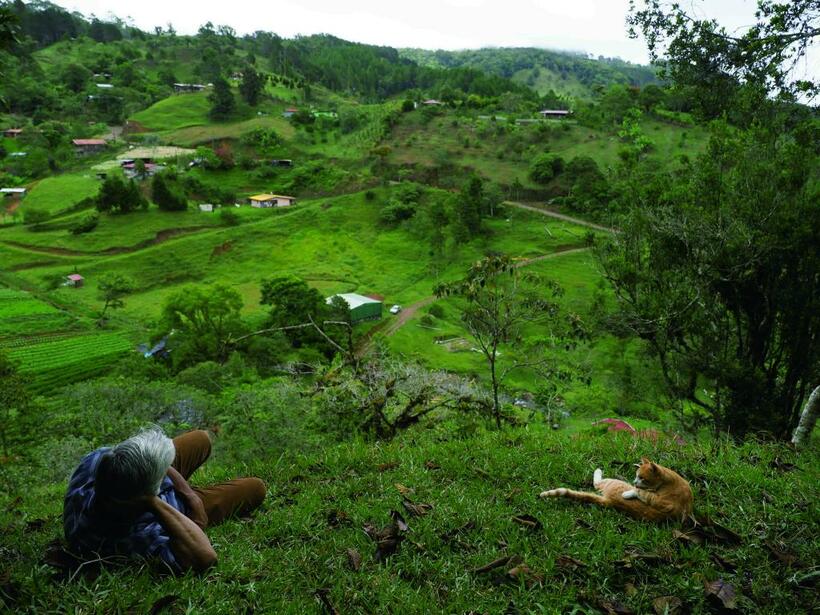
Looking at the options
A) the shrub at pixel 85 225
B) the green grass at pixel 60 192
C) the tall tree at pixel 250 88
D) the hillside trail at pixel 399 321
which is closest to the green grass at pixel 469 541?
the hillside trail at pixel 399 321

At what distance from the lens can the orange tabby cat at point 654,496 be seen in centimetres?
359

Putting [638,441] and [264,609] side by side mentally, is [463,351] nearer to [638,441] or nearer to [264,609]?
[638,441]

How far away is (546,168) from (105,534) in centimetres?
6487

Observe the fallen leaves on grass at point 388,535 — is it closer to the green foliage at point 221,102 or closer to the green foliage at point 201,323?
the green foliage at point 201,323

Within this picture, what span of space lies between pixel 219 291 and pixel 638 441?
32.7 metres

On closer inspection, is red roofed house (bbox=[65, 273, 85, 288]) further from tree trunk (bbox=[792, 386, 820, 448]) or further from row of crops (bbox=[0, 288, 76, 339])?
tree trunk (bbox=[792, 386, 820, 448])

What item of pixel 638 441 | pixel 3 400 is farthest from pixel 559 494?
pixel 3 400

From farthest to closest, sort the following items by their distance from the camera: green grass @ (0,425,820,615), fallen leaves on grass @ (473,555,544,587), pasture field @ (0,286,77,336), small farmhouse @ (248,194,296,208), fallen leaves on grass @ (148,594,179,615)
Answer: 1. small farmhouse @ (248,194,296,208)
2. pasture field @ (0,286,77,336)
3. fallen leaves on grass @ (473,555,544,587)
4. green grass @ (0,425,820,615)
5. fallen leaves on grass @ (148,594,179,615)

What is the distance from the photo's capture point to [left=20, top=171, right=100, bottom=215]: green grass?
58.9m

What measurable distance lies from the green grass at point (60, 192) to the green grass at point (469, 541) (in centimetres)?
6655

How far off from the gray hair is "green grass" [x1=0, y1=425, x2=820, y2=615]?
472 millimetres

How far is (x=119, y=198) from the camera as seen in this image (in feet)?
186

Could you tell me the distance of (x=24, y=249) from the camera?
163ft

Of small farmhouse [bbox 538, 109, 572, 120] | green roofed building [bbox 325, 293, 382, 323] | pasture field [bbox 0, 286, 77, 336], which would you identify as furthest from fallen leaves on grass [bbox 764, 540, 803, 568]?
small farmhouse [bbox 538, 109, 572, 120]
